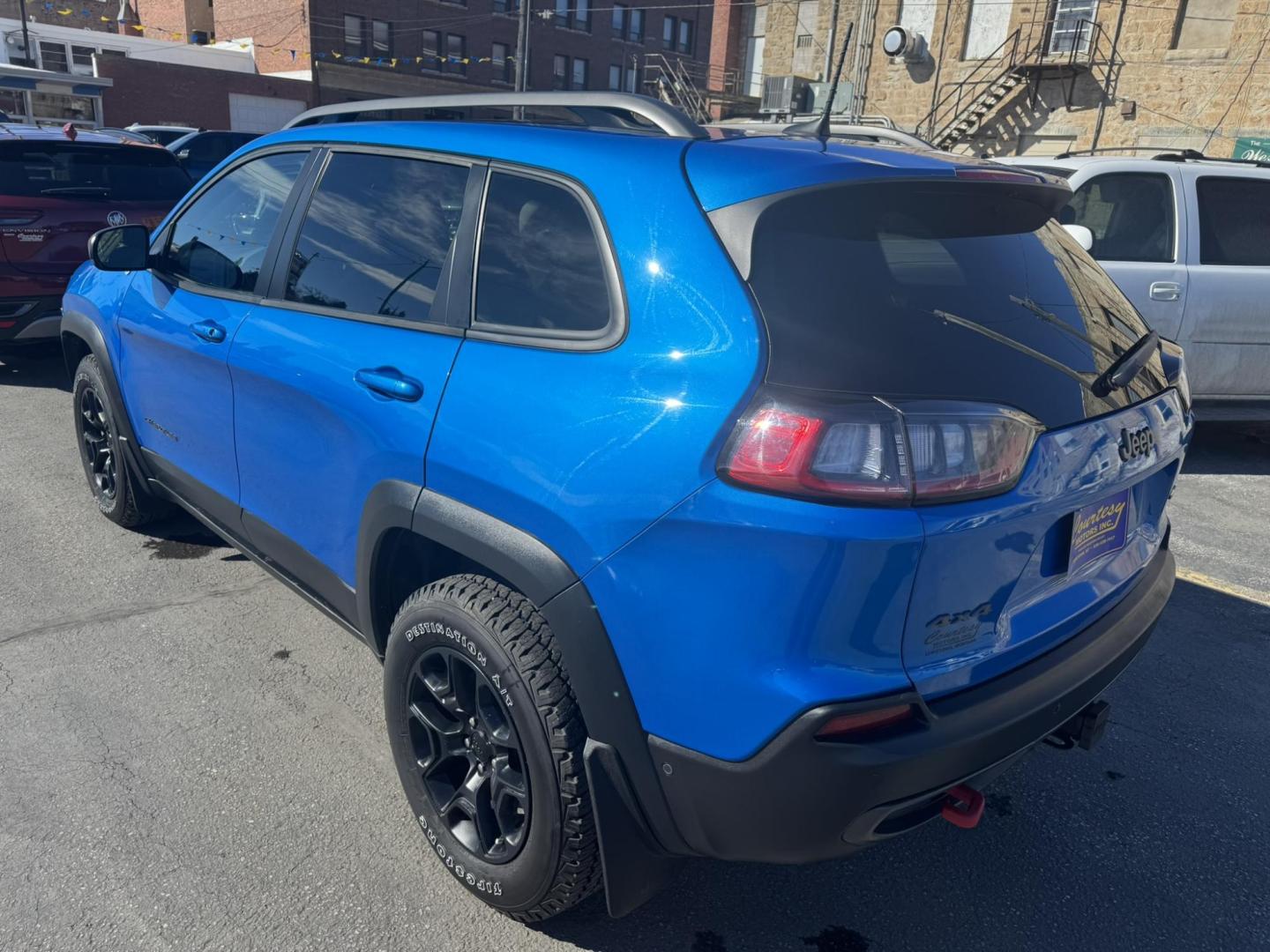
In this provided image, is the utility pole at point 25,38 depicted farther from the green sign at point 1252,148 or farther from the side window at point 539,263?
the side window at point 539,263

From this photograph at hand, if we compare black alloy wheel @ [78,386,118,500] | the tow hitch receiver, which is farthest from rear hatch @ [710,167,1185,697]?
black alloy wheel @ [78,386,118,500]

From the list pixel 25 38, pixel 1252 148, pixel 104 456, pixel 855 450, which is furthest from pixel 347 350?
pixel 25 38

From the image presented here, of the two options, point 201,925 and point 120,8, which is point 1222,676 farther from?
point 120,8

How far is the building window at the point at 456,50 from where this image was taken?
44.9 metres

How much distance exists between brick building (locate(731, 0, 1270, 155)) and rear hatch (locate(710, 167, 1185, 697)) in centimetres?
2222

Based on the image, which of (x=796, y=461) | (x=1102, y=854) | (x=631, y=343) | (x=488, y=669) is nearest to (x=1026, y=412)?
(x=796, y=461)

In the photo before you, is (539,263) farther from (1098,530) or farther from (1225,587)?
(1225,587)

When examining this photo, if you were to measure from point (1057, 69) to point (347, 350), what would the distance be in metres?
25.0

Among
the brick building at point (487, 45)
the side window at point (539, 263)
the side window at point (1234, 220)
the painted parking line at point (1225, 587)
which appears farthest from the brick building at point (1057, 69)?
the side window at point (539, 263)

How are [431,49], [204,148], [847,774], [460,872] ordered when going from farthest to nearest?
1. [431,49]
2. [204,148]
3. [460,872]
4. [847,774]

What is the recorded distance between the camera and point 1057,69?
75.3 ft

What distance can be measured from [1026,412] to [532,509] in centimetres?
102

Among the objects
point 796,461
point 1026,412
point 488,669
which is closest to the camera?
point 796,461

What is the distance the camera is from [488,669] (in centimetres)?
212
